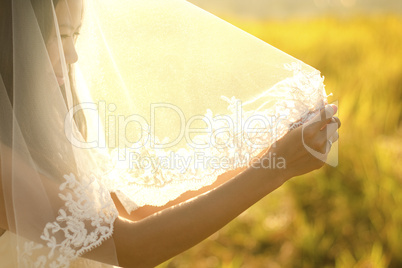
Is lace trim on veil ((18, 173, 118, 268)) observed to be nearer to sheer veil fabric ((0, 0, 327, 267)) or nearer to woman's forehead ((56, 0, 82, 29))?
sheer veil fabric ((0, 0, 327, 267))

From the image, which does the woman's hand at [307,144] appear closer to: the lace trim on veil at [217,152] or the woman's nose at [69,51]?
the lace trim on veil at [217,152]

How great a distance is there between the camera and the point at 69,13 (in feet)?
3.63

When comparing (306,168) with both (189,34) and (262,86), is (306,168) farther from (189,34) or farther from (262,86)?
(189,34)

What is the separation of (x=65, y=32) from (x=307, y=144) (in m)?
0.62

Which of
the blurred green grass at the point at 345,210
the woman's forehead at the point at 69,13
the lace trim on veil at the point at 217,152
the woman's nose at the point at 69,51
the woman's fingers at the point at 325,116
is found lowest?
the blurred green grass at the point at 345,210

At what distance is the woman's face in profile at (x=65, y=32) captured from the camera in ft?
3.57

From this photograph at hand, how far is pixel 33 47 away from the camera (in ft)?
3.47

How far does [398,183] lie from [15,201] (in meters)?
2.20

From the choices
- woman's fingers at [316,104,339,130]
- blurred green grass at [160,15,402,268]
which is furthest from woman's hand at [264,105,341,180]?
blurred green grass at [160,15,402,268]

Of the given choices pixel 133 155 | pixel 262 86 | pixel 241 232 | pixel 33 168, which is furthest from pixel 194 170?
pixel 241 232

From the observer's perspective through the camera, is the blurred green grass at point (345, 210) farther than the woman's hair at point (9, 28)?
Yes

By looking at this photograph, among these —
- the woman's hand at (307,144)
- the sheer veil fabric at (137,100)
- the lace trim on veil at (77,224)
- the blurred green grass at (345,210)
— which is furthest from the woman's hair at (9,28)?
the blurred green grass at (345,210)

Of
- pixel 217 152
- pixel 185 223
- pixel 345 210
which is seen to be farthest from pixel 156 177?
pixel 345 210

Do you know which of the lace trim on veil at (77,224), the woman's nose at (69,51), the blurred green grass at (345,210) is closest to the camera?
the lace trim on veil at (77,224)
